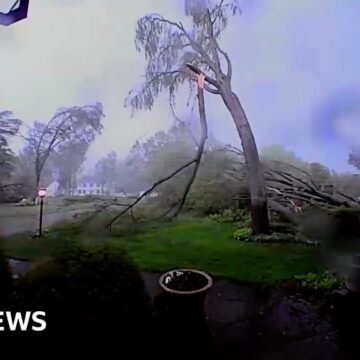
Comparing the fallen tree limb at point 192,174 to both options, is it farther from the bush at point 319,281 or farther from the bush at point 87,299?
the bush at point 319,281

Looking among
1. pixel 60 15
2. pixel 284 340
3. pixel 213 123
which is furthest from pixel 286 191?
pixel 60 15

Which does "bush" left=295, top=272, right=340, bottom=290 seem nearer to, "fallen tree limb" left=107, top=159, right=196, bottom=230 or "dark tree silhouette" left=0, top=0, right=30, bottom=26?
"fallen tree limb" left=107, top=159, right=196, bottom=230

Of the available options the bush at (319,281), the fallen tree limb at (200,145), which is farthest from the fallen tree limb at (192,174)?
the bush at (319,281)

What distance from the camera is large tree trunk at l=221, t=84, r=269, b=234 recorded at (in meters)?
2.69

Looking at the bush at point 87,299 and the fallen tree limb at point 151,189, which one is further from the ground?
the fallen tree limb at point 151,189

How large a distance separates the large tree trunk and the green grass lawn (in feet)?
0.44

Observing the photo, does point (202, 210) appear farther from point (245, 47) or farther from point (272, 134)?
point (245, 47)

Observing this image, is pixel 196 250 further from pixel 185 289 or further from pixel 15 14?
pixel 15 14

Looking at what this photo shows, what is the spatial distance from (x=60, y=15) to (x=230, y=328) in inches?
77.7

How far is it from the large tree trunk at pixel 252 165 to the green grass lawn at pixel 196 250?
13 centimetres

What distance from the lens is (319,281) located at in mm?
2482

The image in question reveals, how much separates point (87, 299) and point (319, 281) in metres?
1.20

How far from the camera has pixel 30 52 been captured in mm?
2719

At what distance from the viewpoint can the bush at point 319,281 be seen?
2.47 meters
